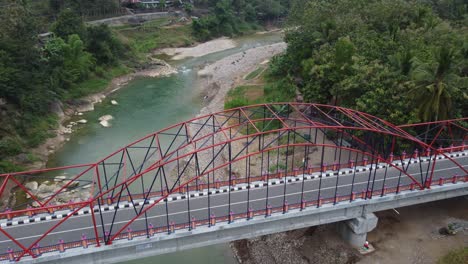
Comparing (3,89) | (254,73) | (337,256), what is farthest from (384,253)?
(254,73)

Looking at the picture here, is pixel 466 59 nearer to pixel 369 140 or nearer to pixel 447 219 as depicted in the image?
pixel 369 140

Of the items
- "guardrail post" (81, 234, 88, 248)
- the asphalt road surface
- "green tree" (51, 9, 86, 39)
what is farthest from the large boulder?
"guardrail post" (81, 234, 88, 248)

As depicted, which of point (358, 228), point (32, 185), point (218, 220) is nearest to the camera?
point (218, 220)

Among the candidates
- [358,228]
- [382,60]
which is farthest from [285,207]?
[382,60]

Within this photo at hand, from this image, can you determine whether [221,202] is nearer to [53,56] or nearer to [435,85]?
[435,85]

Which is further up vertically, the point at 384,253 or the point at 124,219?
the point at 124,219
